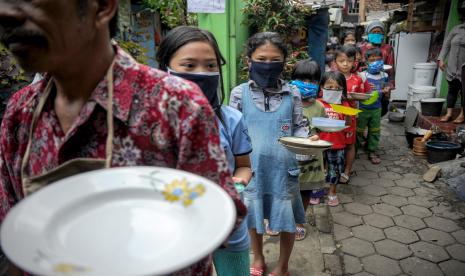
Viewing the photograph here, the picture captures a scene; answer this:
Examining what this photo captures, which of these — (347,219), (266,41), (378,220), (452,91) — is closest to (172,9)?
(266,41)

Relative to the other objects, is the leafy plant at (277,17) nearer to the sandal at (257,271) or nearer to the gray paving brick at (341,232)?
the gray paving brick at (341,232)

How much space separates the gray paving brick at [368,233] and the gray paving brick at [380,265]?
345 millimetres

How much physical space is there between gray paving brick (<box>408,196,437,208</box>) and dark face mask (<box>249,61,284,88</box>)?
2808 mm

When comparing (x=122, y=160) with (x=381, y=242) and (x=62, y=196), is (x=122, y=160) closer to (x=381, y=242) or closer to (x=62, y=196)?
(x=62, y=196)

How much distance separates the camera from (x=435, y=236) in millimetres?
3633

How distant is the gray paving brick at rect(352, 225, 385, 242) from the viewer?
143 inches

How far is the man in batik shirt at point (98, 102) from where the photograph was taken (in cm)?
94

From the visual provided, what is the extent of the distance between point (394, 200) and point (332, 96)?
1.61 meters

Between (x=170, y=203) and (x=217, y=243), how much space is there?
22cm

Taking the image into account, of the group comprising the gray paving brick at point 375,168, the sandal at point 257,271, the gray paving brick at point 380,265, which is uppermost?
the sandal at point 257,271

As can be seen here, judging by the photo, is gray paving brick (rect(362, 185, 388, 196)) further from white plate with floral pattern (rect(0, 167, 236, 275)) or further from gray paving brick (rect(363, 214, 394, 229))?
white plate with floral pattern (rect(0, 167, 236, 275))

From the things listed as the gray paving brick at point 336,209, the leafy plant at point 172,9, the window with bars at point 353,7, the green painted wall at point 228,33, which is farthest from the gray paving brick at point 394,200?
the window with bars at point 353,7

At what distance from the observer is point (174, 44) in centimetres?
198

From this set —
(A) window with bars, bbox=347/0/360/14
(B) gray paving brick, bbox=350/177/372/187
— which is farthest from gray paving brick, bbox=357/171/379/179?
(A) window with bars, bbox=347/0/360/14
